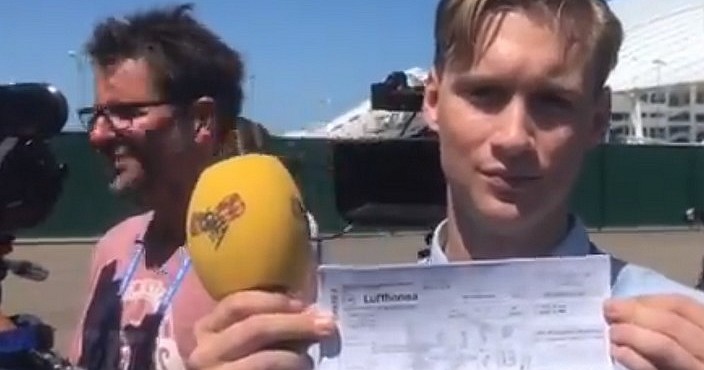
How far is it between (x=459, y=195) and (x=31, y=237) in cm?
2483

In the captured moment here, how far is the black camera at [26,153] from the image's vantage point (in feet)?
12.2

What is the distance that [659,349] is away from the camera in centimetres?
196

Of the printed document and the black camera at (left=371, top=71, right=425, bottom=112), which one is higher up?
the printed document

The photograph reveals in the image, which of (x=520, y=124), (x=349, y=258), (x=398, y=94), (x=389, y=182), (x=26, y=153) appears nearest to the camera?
(x=520, y=124)

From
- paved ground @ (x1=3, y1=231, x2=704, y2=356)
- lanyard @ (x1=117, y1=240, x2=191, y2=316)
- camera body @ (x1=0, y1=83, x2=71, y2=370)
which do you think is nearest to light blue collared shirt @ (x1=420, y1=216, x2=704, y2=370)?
lanyard @ (x1=117, y1=240, x2=191, y2=316)

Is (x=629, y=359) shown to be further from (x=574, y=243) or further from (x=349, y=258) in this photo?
(x=349, y=258)

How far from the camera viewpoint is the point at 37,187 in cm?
381

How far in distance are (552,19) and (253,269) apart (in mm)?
724

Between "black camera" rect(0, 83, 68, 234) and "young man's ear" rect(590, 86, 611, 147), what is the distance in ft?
5.97

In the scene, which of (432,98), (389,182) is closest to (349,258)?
(389,182)

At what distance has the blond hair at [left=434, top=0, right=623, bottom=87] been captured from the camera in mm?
2346

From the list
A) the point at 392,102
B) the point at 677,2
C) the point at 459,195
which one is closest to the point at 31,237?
the point at 392,102

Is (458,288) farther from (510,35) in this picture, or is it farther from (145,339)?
(145,339)

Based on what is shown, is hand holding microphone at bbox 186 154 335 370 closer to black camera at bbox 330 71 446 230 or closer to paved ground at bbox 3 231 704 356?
black camera at bbox 330 71 446 230
